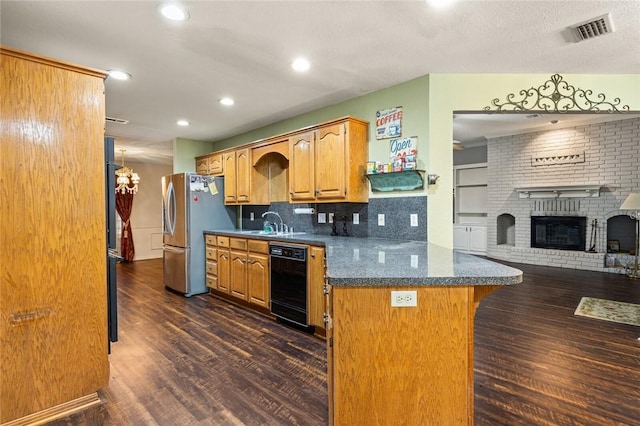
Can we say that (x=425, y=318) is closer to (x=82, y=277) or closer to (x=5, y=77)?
(x=82, y=277)

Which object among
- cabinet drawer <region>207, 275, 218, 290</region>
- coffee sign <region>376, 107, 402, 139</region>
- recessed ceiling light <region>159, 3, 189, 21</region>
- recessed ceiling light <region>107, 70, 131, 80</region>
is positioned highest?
recessed ceiling light <region>107, 70, 131, 80</region>

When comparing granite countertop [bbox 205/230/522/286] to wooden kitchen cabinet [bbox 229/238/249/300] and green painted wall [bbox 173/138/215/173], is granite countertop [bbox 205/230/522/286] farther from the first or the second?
green painted wall [bbox 173/138/215/173]

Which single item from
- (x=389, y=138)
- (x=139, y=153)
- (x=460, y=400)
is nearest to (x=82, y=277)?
(x=460, y=400)

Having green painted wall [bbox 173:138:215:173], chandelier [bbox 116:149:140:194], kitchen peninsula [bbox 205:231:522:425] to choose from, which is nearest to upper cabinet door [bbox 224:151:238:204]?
green painted wall [bbox 173:138:215:173]

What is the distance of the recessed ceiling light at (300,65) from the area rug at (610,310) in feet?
12.8

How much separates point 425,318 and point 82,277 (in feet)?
6.62

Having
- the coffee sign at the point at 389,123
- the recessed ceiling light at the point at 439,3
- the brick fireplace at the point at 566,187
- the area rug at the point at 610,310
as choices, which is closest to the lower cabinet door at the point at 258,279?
the coffee sign at the point at 389,123

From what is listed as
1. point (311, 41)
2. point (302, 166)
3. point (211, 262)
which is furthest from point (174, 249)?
point (311, 41)

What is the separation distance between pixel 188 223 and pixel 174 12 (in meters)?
3.11

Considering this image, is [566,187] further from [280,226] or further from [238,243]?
[238,243]

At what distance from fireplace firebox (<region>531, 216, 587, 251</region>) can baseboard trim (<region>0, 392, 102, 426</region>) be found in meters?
7.58

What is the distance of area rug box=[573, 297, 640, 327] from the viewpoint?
349 centimetres

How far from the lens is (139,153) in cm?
691

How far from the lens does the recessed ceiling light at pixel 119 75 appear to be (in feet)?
9.25
